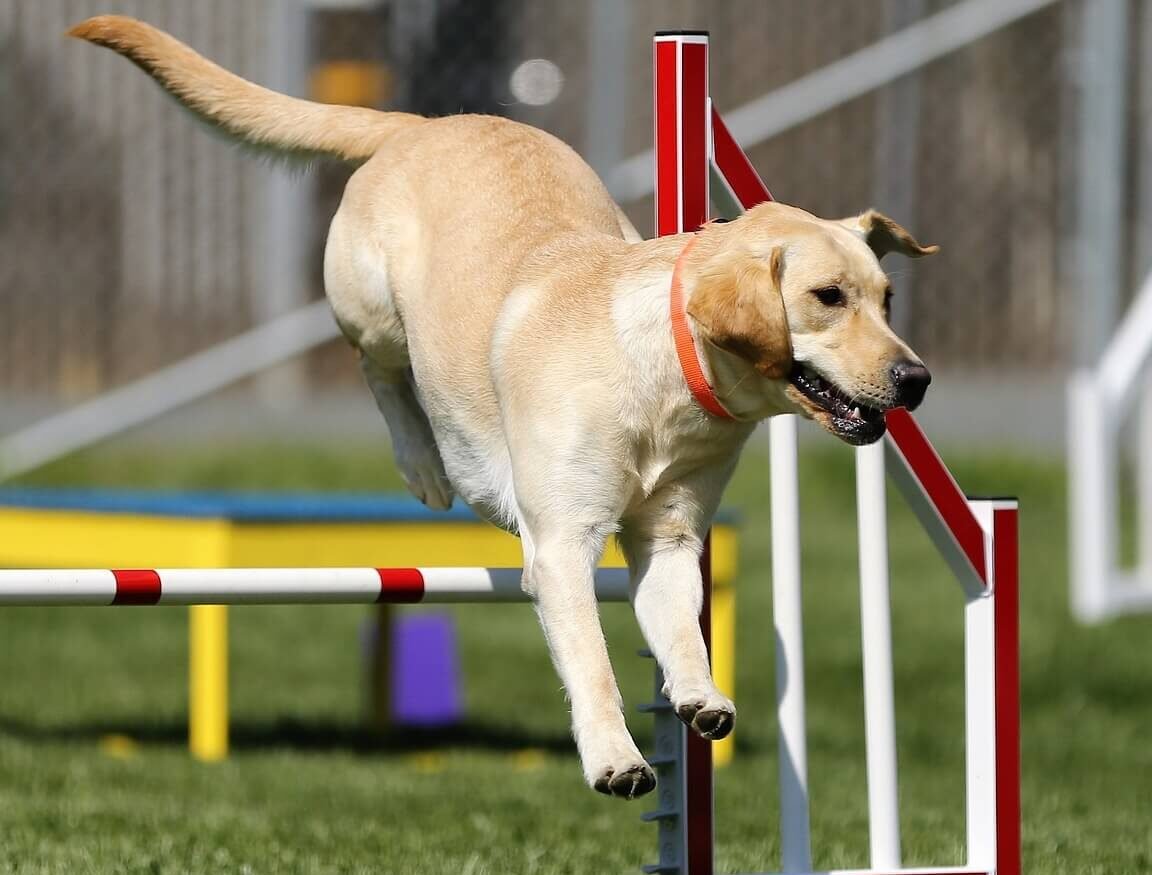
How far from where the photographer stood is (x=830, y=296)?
3.36 metres

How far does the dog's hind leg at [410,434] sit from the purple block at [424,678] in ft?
8.82

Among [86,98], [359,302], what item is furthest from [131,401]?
[359,302]

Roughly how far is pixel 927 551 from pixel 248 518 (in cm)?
522

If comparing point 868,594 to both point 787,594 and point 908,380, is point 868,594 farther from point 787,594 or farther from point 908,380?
point 908,380

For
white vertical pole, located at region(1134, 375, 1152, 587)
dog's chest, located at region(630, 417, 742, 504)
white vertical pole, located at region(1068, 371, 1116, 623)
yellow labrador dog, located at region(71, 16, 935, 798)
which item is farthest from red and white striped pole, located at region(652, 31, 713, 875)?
white vertical pole, located at region(1134, 375, 1152, 587)

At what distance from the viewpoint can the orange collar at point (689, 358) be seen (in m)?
3.44

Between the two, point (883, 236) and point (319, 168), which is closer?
point (883, 236)

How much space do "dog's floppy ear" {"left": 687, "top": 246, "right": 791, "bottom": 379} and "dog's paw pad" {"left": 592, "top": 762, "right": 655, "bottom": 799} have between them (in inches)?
26.4

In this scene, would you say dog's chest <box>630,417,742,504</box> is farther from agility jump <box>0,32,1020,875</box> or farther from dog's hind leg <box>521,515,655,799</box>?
agility jump <box>0,32,1020,875</box>

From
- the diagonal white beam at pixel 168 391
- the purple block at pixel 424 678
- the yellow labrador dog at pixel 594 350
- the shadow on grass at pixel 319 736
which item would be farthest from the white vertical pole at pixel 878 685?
the diagonal white beam at pixel 168 391

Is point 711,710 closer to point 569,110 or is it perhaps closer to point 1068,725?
point 1068,725

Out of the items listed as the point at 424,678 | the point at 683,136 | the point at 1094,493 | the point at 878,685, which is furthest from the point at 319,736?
the point at 683,136

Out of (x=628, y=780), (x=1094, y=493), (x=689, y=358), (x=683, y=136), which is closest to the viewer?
(x=628, y=780)

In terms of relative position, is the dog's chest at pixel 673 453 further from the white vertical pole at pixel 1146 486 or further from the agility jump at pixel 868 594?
the white vertical pole at pixel 1146 486
